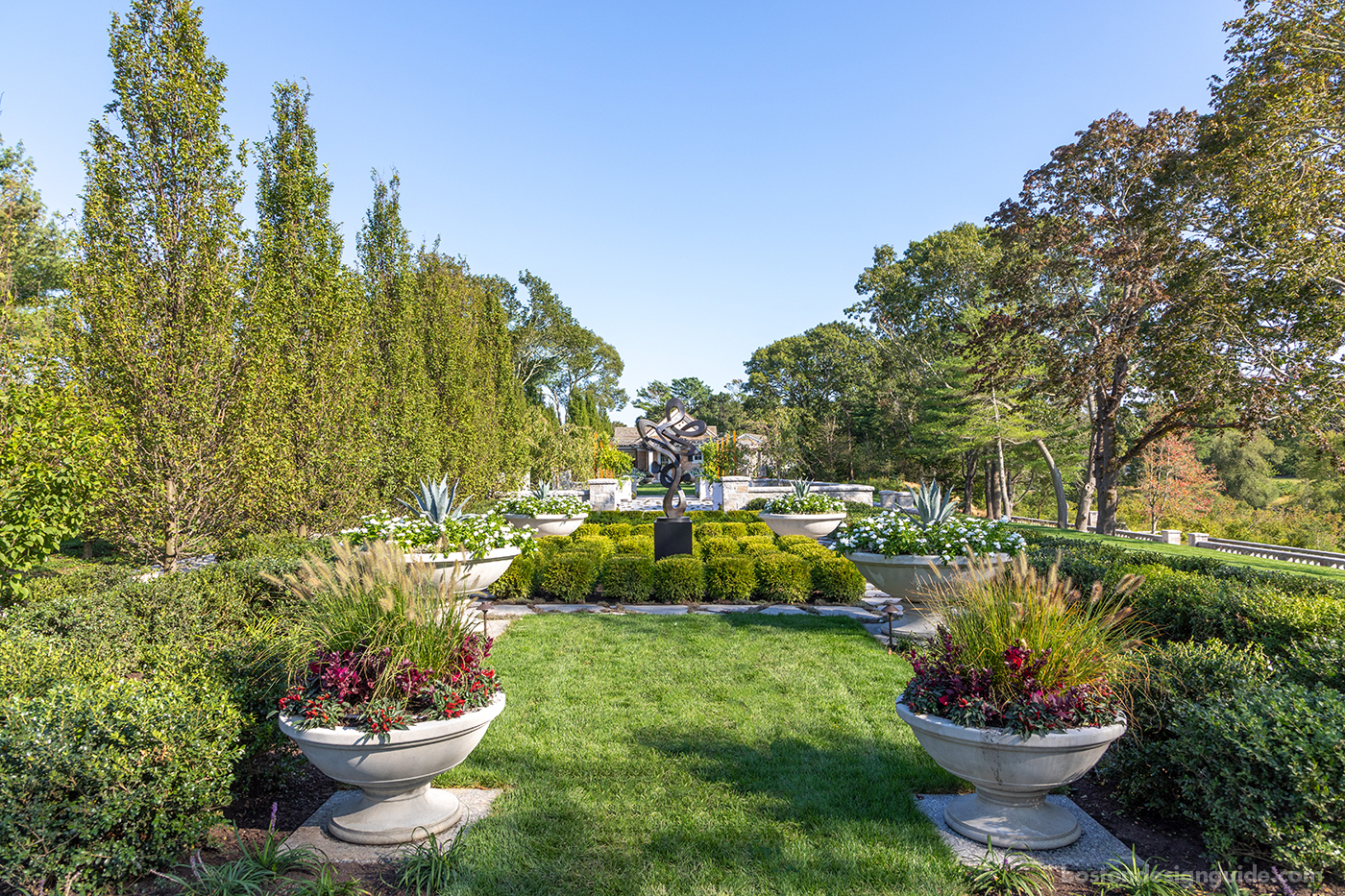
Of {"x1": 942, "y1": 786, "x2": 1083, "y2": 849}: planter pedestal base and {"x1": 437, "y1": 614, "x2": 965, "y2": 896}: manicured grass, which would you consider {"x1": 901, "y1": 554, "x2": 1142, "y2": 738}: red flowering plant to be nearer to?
{"x1": 942, "y1": 786, "x2": 1083, "y2": 849}: planter pedestal base

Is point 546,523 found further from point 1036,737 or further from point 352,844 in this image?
point 1036,737

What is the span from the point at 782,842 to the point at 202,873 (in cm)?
257

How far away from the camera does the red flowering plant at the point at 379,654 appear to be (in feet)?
10.0

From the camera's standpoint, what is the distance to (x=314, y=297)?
31.9 feet

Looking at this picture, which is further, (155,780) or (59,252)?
(59,252)

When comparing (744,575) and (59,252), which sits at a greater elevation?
(59,252)

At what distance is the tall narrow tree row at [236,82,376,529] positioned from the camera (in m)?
9.23

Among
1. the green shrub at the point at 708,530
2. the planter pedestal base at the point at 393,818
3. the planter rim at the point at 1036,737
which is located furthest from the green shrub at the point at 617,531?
the planter rim at the point at 1036,737

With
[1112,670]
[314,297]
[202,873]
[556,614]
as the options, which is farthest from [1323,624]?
[314,297]

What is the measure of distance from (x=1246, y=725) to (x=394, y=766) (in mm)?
3749

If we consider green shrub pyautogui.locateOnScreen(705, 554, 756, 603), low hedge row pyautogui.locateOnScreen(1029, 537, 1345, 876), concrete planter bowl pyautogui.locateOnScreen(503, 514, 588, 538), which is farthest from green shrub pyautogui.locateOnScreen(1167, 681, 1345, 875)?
concrete planter bowl pyautogui.locateOnScreen(503, 514, 588, 538)

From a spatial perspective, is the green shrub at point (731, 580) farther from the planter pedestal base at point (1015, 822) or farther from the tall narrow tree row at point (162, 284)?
the tall narrow tree row at point (162, 284)

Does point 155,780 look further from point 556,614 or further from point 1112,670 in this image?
point 556,614

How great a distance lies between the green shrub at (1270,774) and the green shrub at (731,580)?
592 centimetres
